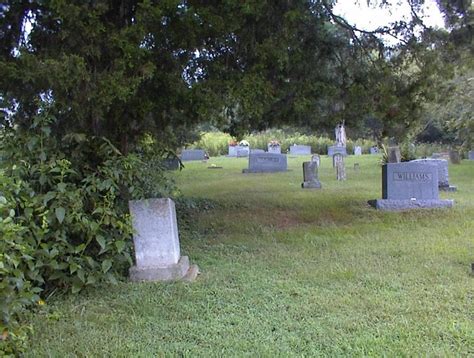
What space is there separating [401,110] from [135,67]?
4.50m

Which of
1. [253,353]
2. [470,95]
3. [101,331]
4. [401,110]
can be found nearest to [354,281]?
[253,353]

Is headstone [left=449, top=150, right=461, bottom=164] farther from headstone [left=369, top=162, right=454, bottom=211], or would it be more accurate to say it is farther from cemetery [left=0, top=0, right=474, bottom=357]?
cemetery [left=0, top=0, right=474, bottom=357]

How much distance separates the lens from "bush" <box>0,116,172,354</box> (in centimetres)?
398

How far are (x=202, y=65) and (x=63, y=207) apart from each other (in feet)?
10.2

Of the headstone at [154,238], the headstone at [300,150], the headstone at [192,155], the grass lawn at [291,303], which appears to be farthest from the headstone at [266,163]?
the headstone at [300,150]

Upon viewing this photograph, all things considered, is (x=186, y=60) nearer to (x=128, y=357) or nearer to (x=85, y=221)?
(x=85, y=221)

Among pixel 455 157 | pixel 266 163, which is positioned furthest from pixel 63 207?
pixel 455 157

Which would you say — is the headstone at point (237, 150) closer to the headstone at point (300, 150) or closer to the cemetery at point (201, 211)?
the headstone at point (300, 150)

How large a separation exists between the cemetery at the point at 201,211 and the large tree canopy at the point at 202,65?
1.1 inches

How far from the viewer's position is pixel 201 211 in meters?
9.23

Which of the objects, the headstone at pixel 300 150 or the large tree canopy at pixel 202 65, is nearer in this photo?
the large tree canopy at pixel 202 65

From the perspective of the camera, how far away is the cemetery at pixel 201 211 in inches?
135

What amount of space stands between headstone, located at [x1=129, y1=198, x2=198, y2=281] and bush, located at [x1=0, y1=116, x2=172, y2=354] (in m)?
0.16

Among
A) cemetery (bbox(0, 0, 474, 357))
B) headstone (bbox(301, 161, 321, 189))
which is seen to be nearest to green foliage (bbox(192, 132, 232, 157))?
headstone (bbox(301, 161, 321, 189))
